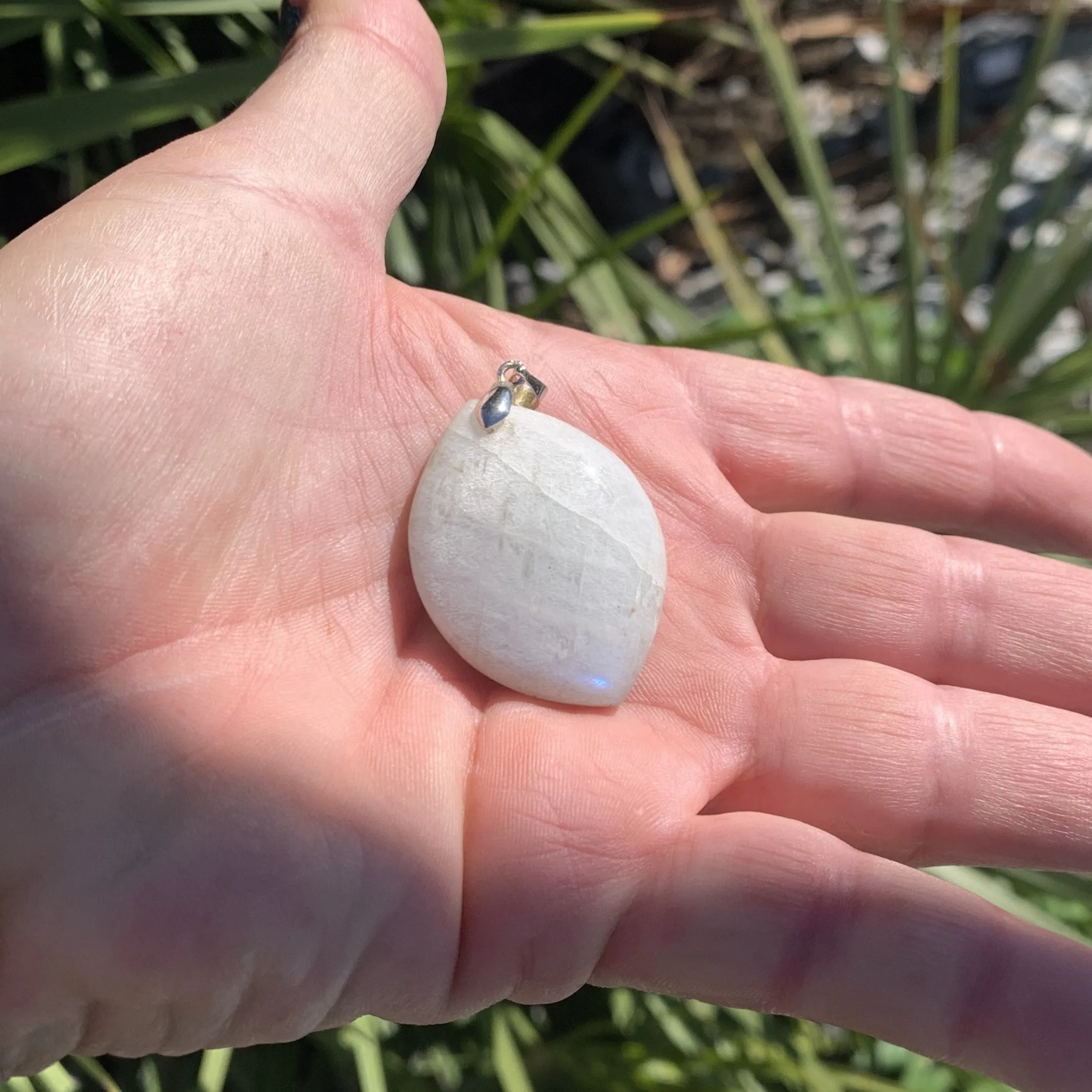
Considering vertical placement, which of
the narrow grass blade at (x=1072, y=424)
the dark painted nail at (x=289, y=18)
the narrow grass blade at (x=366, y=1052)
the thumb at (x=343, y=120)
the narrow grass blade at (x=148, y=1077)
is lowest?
the narrow grass blade at (x=148, y=1077)

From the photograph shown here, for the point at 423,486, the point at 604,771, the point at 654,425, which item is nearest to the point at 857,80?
the point at 654,425

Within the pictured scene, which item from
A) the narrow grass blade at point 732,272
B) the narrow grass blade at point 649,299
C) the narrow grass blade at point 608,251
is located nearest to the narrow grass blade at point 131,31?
the narrow grass blade at point 608,251

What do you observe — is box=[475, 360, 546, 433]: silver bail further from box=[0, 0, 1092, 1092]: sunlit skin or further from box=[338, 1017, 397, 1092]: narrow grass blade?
box=[338, 1017, 397, 1092]: narrow grass blade

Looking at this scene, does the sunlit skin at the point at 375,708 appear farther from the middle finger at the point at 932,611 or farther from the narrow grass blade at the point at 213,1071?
the narrow grass blade at the point at 213,1071

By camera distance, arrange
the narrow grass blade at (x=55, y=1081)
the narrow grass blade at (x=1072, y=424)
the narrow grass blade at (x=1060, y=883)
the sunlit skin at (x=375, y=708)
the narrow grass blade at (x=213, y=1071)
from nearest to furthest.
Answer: the sunlit skin at (x=375, y=708) < the narrow grass blade at (x=55, y=1081) < the narrow grass blade at (x=213, y=1071) < the narrow grass blade at (x=1060, y=883) < the narrow grass blade at (x=1072, y=424)

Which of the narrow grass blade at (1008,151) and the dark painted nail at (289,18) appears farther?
the narrow grass blade at (1008,151)

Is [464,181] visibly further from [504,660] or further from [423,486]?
[504,660]
